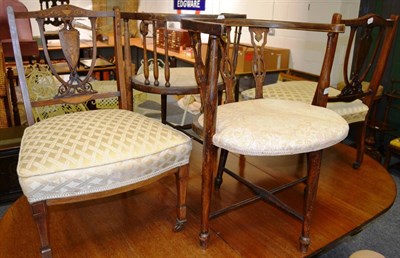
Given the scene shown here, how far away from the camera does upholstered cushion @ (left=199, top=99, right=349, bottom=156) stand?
3.54ft

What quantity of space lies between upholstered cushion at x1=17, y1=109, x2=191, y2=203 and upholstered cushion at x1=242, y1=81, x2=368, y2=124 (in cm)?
88

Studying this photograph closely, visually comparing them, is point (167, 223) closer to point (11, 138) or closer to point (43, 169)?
point (43, 169)

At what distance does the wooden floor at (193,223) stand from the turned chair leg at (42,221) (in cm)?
16

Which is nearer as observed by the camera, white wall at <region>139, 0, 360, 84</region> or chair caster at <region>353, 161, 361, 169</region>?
chair caster at <region>353, 161, 361, 169</region>

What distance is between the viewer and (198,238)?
1317 mm

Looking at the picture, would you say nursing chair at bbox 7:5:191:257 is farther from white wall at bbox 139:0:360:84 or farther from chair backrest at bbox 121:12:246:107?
white wall at bbox 139:0:360:84

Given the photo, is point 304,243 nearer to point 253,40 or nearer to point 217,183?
point 217,183

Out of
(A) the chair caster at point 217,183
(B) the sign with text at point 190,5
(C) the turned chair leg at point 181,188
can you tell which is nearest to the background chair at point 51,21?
(B) the sign with text at point 190,5

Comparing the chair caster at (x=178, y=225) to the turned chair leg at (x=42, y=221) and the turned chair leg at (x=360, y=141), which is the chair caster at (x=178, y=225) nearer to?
the turned chair leg at (x=42, y=221)

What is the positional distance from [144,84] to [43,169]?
3.21 ft

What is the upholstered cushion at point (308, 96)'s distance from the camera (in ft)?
6.00

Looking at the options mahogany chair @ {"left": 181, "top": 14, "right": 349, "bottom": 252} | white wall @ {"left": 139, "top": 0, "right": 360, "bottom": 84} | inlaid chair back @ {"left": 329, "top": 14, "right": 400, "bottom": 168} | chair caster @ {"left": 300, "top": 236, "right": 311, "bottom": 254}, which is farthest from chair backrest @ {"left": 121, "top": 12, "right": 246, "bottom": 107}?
white wall @ {"left": 139, "top": 0, "right": 360, "bottom": 84}

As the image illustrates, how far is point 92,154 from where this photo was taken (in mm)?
1079

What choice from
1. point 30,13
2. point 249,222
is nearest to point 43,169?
point 30,13
